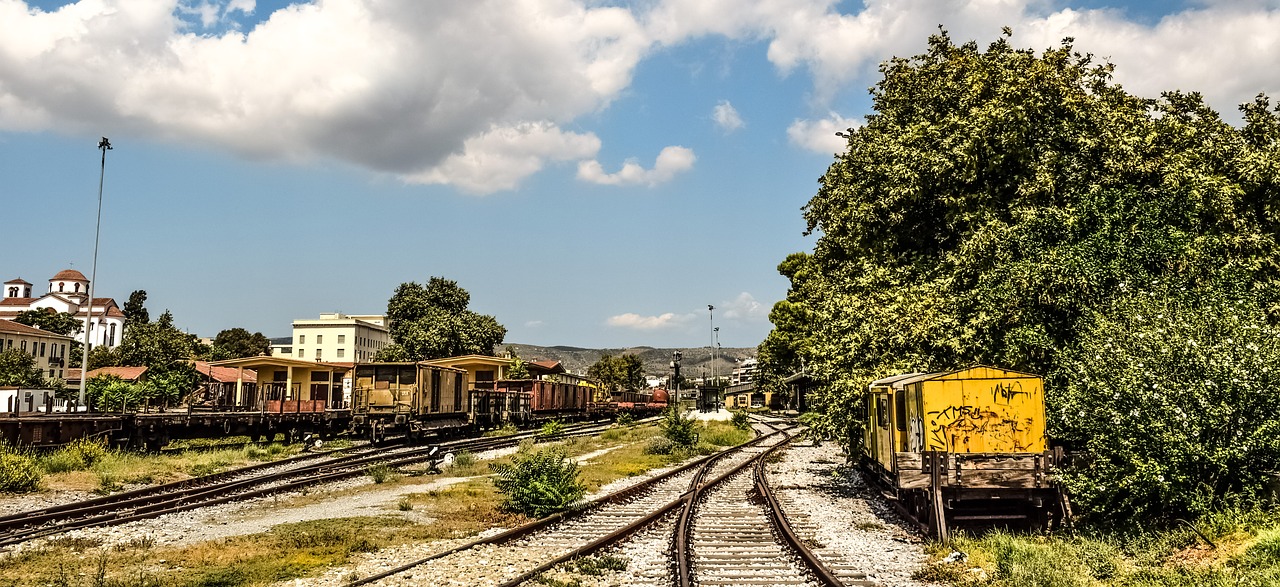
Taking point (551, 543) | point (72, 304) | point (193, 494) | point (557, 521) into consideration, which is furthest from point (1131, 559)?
point (72, 304)

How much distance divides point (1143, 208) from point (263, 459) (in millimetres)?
23848

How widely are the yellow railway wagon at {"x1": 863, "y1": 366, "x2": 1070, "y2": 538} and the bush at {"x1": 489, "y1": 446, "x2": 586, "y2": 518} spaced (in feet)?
18.6

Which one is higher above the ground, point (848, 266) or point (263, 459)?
point (848, 266)

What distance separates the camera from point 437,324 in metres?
76.6

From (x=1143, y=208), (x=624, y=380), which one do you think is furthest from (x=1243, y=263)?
(x=624, y=380)

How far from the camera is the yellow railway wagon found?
1230 centimetres

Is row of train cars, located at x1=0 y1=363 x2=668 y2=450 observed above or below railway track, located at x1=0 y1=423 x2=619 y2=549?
above

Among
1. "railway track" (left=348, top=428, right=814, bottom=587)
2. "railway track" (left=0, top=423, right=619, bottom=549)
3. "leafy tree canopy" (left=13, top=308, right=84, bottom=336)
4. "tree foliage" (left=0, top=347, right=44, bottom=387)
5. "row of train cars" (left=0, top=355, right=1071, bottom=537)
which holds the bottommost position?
"railway track" (left=348, top=428, right=814, bottom=587)

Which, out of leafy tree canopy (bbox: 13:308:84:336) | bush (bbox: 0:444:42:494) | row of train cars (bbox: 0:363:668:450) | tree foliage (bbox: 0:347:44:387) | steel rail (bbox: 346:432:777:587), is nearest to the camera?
steel rail (bbox: 346:432:777:587)

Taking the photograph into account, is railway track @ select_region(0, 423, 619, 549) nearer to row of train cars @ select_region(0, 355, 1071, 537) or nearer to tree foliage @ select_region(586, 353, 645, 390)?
row of train cars @ select_region(0, 355, 1071, 537)

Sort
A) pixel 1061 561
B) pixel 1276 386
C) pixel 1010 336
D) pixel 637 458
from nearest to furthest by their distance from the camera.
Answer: pixel 1061 561
pixel 1276 386
pixel 1010 336
pixel 637 458

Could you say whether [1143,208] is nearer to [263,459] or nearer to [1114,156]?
[1114,156]

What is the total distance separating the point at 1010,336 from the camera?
15.8 metres

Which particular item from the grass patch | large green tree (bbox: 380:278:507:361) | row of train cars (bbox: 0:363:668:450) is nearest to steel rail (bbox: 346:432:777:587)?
the grass patch
